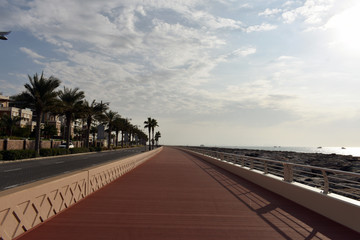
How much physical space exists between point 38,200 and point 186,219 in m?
3.40

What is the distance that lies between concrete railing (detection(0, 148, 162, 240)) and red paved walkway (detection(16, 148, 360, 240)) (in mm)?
215

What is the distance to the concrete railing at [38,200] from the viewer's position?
5.45 metres

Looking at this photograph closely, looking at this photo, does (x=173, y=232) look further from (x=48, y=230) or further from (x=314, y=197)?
(x=314, y=197)

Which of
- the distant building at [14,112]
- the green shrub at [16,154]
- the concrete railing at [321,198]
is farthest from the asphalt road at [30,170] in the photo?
the distant building at [14,112]

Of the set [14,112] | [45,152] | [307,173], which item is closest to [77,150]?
[45,152]

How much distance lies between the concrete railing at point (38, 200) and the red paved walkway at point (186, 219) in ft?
0.70

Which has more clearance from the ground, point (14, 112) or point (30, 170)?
point (14, 112)

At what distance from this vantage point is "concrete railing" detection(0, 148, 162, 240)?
5.45m

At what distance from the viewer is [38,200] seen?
664 cm

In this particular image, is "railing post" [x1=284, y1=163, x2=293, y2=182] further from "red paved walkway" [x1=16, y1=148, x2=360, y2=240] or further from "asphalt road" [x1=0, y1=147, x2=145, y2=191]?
"asphalt road" [x1=0, y1=147, x2=145, y2=191]

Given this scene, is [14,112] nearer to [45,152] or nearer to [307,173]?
[45,152]

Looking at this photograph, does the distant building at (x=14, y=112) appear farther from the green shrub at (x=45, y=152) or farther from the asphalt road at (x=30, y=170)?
the asphalt road at (x=30, y=170)

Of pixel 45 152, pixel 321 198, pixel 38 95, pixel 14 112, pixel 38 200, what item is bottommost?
pixel 321 198

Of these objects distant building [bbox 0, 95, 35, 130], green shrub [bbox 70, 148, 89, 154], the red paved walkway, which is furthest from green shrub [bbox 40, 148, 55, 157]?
distant building [bbox 0, 95, 35, 130]
